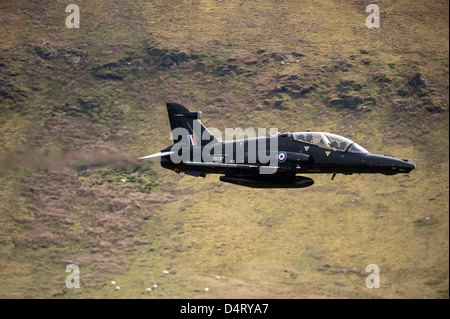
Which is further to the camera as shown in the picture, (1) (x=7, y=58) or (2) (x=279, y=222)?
(1) (x=7, y=58)

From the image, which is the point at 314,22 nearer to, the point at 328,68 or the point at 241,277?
the point at 328,68

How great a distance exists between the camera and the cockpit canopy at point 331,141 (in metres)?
39.9

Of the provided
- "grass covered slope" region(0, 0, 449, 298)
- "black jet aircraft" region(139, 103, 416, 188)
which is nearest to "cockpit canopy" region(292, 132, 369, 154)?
"black jet aircraft" region(139, 103, 416, 188)

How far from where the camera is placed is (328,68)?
116 meters

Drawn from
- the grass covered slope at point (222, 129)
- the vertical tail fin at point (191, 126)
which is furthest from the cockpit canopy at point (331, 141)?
the grass covered slope at point (222, 129)

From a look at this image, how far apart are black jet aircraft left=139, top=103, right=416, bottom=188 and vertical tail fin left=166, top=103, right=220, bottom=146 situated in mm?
1463

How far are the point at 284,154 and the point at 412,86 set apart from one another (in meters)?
82.4

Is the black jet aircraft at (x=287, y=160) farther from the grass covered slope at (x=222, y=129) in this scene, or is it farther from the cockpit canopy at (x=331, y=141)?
the grass covered slope at (x=222, y=129)

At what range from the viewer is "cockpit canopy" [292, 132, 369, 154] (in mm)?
39938

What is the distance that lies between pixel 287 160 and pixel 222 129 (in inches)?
2480

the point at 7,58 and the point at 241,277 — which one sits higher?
the point at 7,58

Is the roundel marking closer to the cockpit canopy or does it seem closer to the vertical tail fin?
the cockpit canopy
